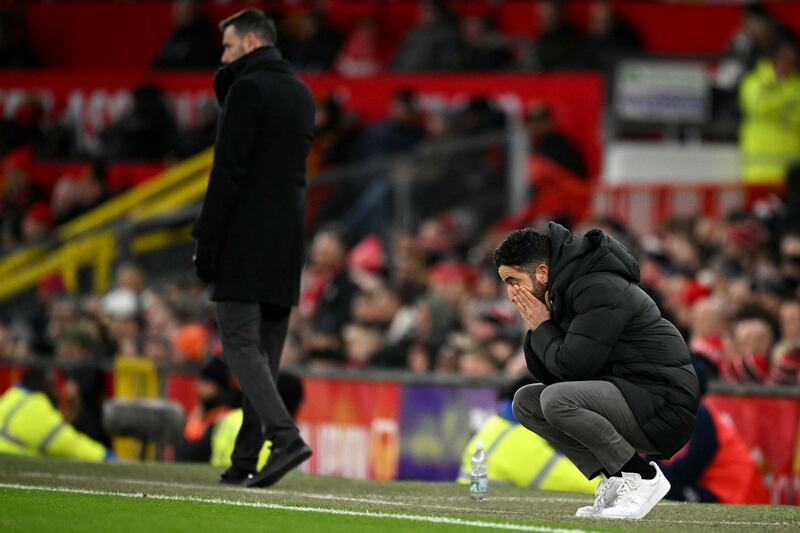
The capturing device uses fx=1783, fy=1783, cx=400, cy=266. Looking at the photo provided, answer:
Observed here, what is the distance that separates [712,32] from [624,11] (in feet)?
3.47

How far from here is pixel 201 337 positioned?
17219mm

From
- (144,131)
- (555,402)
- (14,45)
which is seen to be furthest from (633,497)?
(14,45)

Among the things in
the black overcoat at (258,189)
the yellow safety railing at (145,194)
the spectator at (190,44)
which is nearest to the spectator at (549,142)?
the yellow safety railing at (145,194)

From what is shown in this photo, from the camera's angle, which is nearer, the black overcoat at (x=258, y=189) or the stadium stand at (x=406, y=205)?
the black overcoat at (x=258, y=189)

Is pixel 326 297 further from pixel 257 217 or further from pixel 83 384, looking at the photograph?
pixel 257 217

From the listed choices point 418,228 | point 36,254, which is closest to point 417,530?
point 418,228

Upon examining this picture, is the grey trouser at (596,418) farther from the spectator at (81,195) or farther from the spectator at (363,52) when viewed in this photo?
the spectator at (363,52)

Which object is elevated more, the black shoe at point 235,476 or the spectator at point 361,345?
the spectator at point 361,345

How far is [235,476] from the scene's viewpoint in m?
9.55

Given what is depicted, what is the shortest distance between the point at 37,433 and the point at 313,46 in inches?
410

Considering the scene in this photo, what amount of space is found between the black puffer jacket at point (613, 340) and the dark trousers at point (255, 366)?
159 cm

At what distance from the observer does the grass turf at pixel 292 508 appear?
294 inches

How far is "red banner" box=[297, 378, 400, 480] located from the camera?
45.5ft

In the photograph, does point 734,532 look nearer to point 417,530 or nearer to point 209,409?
point 417,530
